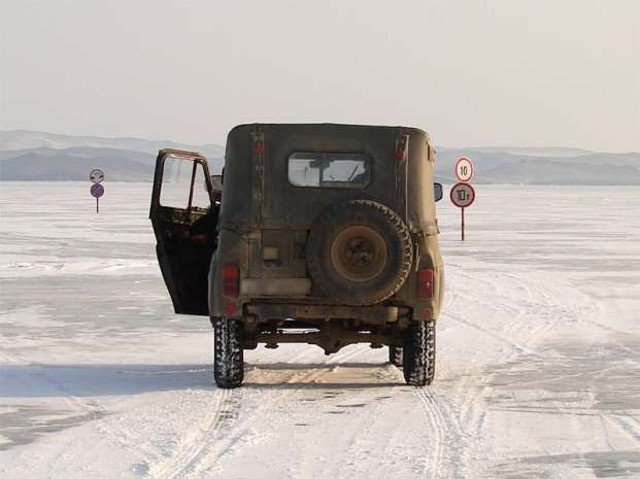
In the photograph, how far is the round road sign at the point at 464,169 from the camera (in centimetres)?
3462

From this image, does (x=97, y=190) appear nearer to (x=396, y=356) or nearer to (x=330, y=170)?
(x=396, y=356)

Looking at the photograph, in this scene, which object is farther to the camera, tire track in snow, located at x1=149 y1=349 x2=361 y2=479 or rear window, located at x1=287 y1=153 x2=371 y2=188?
rear window, located at x1=287 y1=153 x2=371 y2=188

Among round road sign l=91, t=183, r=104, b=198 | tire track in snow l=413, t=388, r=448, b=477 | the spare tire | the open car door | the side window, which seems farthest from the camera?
round road sign l=91, t=183, r=104, b=198

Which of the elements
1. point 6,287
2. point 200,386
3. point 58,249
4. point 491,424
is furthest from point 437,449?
point 58,249

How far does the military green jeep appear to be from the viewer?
36.0ft

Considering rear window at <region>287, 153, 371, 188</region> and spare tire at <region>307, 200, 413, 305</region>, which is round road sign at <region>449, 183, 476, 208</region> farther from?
spare tire at <region>307, 200, 413, 305</region>

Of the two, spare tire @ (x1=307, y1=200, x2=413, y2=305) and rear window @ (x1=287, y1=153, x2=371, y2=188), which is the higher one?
rear window @ (x1=287, y1=153, x2=371, y2=188)

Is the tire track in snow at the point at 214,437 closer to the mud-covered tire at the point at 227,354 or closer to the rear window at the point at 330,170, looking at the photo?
the mud-covered tire at the point at 227,354

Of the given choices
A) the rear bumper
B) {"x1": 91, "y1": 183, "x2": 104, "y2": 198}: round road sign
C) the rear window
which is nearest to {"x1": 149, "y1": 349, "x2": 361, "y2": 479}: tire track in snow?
the rear bumper

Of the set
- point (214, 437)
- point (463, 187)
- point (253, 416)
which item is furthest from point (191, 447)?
point (463, 187)

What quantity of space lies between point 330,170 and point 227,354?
5.84ft

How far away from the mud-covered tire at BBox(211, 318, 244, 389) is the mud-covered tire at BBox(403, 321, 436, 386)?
143cm

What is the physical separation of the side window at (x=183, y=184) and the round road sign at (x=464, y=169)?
21.8 metres

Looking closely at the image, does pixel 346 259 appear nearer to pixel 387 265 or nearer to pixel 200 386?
pixel 387 265
